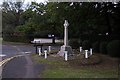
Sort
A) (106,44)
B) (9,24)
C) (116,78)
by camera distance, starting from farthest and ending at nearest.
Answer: (9,24) → (106,44) → (116,78)

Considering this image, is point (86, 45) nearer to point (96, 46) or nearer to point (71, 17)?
point (96, 46)

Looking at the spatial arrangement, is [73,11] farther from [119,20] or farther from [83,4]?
[119,20]

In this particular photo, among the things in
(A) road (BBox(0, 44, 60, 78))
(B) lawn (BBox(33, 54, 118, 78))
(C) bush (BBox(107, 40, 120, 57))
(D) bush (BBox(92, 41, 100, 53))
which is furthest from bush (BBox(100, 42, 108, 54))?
(B) lawn (BBox(33, 54, 118, 78))

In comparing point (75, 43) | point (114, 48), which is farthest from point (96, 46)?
point (75, 43)

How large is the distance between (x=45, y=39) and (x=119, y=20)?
26155 mm

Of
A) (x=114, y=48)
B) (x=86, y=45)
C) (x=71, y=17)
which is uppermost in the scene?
(x=71, y=17)

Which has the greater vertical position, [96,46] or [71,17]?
[71,17]

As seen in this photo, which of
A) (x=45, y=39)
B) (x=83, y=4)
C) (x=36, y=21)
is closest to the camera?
(x=83, y=4)

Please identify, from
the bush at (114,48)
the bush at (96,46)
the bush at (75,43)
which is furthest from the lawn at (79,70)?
the bush at (75,43)

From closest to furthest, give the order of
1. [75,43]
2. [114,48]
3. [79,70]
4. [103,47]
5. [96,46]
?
[79,70], [114,48], [103,47], [96,46], [75,43]

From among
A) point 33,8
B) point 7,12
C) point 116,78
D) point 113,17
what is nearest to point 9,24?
point 7,12

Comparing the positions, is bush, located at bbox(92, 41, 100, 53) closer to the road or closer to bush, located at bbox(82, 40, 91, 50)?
bush, located at bbox(82, 40, 91, 50)

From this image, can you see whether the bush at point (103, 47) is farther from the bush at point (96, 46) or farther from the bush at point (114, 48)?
the bush at point (114, 48)

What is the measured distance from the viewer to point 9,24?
63094 mm
